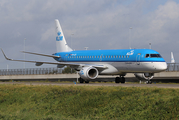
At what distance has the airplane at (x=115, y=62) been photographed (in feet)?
113

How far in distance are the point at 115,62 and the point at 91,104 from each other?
17.4 meters

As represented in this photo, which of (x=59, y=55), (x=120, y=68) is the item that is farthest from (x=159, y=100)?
(x=59, y=55)

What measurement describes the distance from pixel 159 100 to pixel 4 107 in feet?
42.3

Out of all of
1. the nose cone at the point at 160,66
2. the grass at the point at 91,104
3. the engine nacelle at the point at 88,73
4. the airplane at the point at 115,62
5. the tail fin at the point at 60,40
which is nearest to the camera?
the grass at the point at 91,104

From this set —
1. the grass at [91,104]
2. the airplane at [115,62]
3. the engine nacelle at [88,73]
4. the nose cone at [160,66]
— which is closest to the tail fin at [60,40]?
the airplane at [115,62]

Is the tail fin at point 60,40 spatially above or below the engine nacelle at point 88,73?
above

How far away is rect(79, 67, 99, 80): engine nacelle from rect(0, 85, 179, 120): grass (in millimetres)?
10328

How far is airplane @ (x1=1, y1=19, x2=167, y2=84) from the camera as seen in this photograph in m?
34.5

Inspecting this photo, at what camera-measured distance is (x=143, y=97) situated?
63.2 feet

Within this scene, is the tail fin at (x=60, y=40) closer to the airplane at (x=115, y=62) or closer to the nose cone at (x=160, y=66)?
the airplane at (x=115, y=62)

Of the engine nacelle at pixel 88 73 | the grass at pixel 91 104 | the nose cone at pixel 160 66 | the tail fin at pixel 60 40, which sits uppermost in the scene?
the tail fin at pixel 60 40

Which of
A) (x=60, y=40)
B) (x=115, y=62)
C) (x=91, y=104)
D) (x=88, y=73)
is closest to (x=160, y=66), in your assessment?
(x=115, y=62)

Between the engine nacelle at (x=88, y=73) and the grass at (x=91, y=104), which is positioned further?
the engine nacelle at (x=88, y=73)

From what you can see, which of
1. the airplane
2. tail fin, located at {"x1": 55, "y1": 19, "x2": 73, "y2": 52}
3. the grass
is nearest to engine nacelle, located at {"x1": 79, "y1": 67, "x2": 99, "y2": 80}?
the airplane
